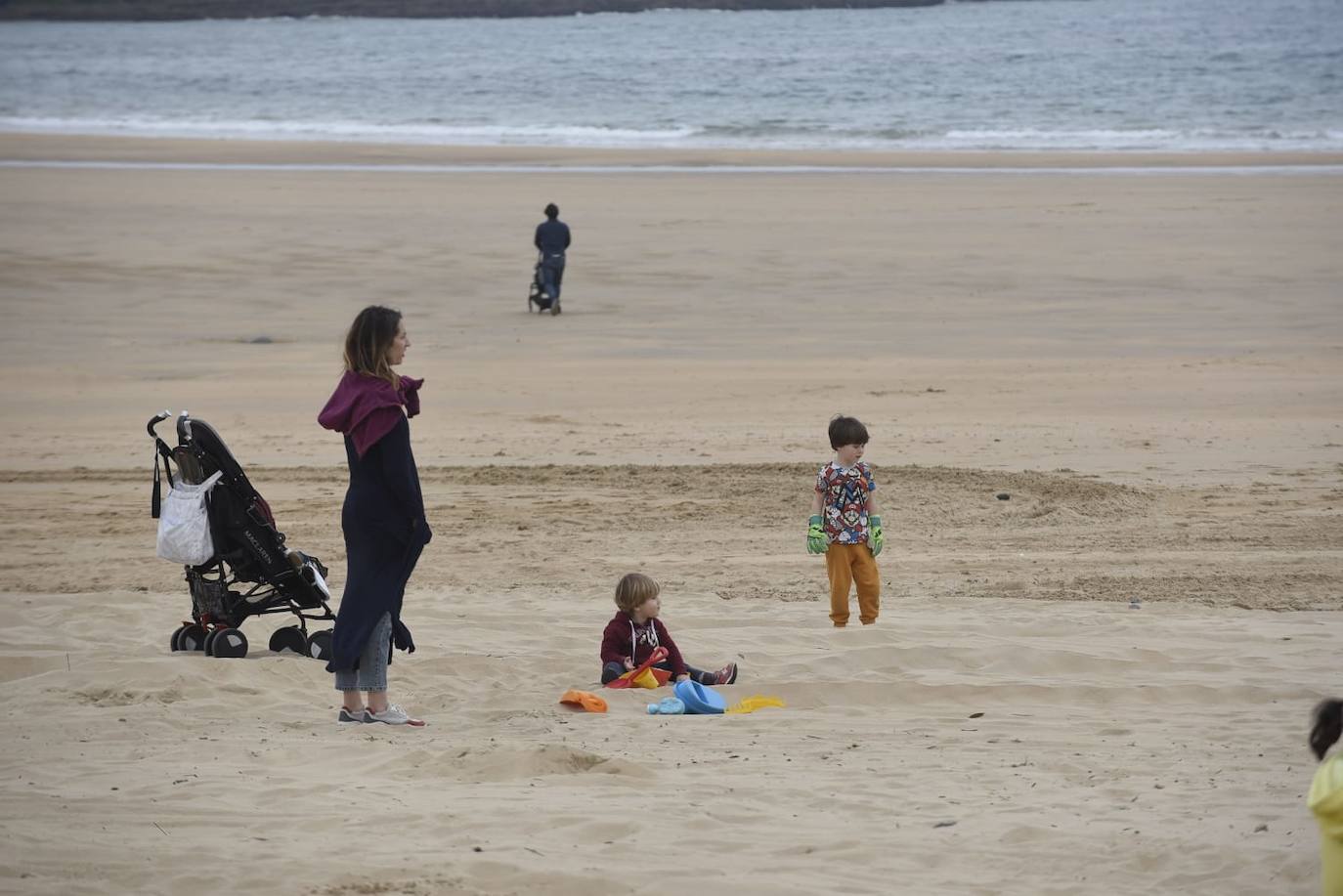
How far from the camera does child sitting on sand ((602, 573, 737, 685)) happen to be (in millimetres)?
7137

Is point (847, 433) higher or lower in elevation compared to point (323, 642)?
higher

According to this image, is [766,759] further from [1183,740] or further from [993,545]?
[993,545]

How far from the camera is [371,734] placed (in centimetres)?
623

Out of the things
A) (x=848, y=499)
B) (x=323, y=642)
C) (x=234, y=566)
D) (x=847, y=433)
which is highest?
(x=847, y=433)

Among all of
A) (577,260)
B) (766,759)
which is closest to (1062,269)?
(577,260)

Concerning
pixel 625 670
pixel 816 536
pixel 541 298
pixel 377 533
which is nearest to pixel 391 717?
pixel 377 533

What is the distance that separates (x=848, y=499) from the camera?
7.90 m

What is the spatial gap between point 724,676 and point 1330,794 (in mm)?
3542

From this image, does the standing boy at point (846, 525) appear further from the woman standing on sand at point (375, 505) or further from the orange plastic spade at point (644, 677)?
the woman standing on sand at point (375, 505)

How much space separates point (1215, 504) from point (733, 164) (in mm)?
29257

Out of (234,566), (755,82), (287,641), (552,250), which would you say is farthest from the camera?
(755,82)

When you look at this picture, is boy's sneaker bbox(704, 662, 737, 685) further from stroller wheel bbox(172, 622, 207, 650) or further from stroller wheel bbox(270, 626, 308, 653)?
stroller wheel bbox(172, 622, 207, 650)

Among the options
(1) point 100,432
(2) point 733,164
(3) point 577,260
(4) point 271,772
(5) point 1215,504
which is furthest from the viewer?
(2) point 733,164

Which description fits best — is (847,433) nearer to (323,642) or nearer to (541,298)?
(323,642)
